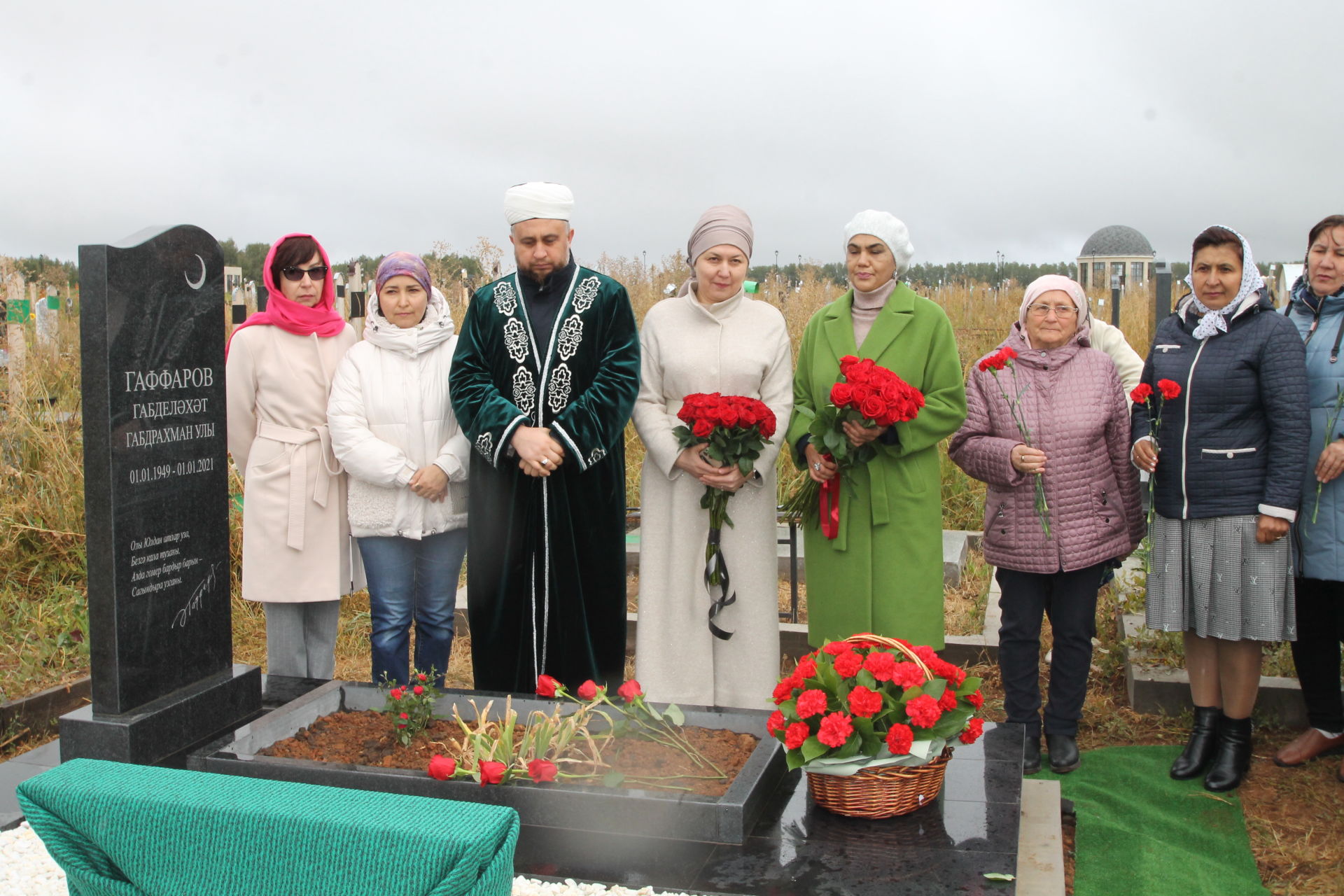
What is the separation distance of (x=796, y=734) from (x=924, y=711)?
31cm

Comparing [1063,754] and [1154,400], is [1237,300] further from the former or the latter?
[1063,754]

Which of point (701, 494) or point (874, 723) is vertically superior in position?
point (701, 494)

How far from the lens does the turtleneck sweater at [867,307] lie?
3898 millimetres

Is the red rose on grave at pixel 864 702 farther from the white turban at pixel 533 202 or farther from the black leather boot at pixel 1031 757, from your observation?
the white turban at pixel 533 202

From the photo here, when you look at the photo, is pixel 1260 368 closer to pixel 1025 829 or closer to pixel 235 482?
pixel 1025 829

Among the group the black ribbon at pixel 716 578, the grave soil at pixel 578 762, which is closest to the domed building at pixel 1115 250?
the black ribbon at pixel 716 578

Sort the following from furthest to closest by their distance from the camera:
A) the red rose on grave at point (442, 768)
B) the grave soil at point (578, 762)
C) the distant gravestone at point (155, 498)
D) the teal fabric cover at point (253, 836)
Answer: the distant gravestone at point (155, 498)
the grave soil at point (578, 762)
the red rose on grave at point (442, 768)
the teal fabric cover at point (253, 836)

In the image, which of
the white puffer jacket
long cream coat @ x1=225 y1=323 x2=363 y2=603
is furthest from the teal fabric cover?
long cream coat @ x1=225 y1=323 x2=363 y2=603

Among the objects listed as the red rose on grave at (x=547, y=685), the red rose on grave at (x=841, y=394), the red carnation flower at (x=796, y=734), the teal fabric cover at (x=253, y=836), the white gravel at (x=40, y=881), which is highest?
the red rose on grave at (x=841, y=394)

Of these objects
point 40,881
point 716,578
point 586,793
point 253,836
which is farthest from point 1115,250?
point 253,836

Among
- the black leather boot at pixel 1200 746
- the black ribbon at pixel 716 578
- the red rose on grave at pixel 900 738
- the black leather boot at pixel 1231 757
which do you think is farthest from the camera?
the black ribbon at pixel 716 578

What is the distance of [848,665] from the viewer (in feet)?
8.87

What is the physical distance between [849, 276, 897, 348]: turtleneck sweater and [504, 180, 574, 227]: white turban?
1134mm

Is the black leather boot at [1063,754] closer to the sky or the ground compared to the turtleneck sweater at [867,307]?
closer to the ground
